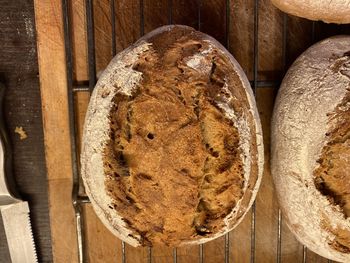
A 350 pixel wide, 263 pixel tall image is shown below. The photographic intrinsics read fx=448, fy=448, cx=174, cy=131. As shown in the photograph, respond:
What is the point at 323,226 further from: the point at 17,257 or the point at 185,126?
the point at 17,257

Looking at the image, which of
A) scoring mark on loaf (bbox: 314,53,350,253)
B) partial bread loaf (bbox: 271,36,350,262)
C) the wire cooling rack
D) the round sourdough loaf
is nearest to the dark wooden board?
the wire cooling rack

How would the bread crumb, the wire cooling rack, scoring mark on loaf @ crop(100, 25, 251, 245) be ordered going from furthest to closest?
1. the bread crumb
2. the wire cooling rack
3. scoring mark on loaf @ crop(100, 25, 251, 245)

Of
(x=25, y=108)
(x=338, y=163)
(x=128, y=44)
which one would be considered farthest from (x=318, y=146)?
(x=25, y=108)

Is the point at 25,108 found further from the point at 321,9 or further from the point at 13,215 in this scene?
the point at 321,9

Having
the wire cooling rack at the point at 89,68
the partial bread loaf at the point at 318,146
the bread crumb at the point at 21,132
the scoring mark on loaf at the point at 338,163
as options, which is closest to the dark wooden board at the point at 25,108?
the bread crumb at the point at 21,132

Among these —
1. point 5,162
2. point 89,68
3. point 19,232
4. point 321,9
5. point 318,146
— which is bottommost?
point 19,232

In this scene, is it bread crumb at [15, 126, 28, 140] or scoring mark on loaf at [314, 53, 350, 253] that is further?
bread crumb at [15, 126, 28, 140]

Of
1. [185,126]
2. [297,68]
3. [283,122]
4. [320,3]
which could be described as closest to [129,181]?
[185,126]

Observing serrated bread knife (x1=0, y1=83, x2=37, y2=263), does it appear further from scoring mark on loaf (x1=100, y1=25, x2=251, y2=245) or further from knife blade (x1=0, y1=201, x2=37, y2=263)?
scoring mark on loaf (x1=100, y1=25, x2=251, y2=245)
